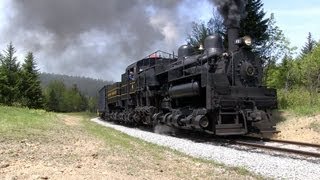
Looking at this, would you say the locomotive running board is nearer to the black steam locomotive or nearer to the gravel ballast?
the black steam locomotive

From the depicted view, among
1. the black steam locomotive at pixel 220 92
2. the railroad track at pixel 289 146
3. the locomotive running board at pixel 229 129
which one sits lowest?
the railroad track at pixel 289 146

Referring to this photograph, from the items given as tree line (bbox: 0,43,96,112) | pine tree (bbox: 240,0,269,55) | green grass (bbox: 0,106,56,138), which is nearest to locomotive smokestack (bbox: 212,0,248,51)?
green grass (bbox: 0,106,56,138)

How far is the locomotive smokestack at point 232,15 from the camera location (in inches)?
707

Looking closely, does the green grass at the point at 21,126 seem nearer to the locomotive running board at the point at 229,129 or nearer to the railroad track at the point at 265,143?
the railroad track at the point at 265,143

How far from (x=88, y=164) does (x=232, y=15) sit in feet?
35.1

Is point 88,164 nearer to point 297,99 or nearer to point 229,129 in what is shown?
point 229,129

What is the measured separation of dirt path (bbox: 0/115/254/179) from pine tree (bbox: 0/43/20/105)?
48.7 m

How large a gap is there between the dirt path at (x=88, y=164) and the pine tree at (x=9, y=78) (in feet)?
160

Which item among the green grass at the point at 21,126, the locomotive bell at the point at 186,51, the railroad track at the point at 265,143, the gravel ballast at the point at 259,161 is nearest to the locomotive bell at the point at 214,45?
the locomotive bell at the point at 186,51

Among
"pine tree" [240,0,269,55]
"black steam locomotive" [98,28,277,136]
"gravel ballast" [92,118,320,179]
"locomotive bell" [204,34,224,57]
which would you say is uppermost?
"pine tree" [240,0,269,55]

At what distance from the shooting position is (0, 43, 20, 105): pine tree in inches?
2363

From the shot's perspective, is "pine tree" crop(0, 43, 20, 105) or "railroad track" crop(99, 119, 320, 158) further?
"pine tree" crop(0, 43, 20, 105)

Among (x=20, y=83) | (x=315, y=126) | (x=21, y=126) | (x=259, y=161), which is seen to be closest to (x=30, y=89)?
(x=20, y=83)

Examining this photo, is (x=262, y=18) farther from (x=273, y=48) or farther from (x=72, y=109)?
(x=72, y=109)
